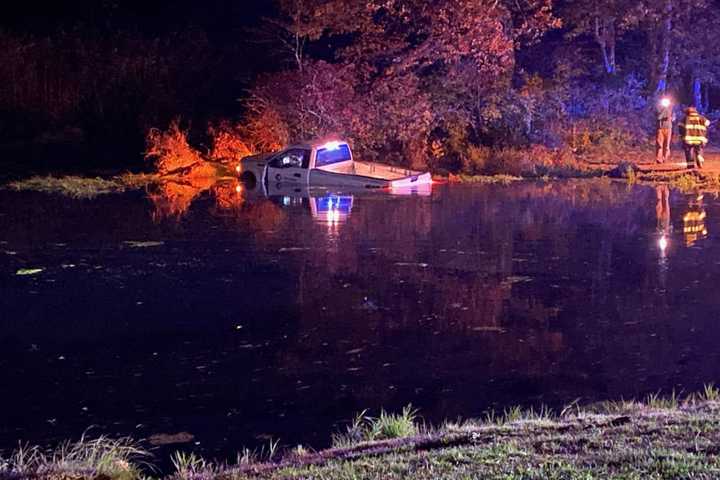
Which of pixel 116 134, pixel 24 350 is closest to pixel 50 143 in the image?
pixel 116 134

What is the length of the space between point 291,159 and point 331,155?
1.08 m

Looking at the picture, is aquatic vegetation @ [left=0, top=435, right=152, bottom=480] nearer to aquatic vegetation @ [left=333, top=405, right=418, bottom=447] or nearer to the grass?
aquatic vegetation @ [left=333, top=405, right=418, bottom=447]

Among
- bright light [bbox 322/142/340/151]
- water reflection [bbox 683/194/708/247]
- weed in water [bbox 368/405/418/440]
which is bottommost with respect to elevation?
weed in water [bbox 368/405/418/440]

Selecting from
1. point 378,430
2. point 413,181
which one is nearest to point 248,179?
point 413,181

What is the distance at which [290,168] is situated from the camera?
27109mm

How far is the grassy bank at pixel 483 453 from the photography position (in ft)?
17.9

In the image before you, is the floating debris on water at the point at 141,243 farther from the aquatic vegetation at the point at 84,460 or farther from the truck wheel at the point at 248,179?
the truck wheel at the point at 248,179

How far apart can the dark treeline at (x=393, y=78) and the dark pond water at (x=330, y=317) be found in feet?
37.4

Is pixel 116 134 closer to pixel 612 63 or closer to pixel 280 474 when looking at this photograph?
pixel 612 63

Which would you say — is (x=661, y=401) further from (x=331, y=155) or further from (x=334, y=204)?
(x=331, y=155)

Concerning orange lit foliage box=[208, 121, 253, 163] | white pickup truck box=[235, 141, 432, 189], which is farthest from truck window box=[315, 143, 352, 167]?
orange lit foliage box=[208, 121, 253, 163]

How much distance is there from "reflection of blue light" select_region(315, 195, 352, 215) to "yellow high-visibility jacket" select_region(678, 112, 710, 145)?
972cm

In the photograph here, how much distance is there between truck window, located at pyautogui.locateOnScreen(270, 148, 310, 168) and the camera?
1062 inches

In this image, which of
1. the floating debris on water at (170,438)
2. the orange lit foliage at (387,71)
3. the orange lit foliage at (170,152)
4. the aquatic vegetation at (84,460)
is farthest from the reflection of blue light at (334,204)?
the aquatic vegetation at (84,460)
